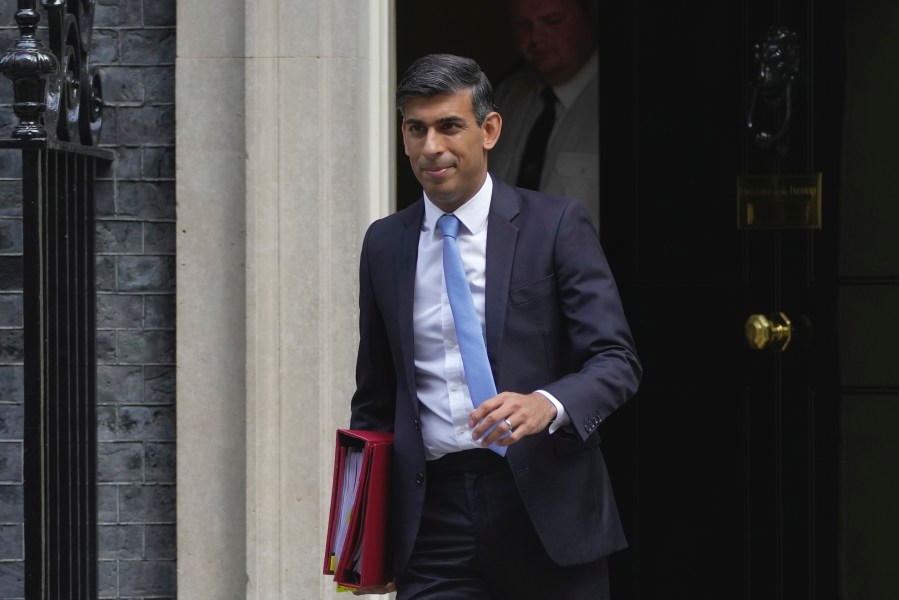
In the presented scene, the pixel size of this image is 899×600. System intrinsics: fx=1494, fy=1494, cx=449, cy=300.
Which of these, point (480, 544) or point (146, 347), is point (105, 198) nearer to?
point (146, 347)

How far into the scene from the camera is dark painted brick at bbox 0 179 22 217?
4840mm

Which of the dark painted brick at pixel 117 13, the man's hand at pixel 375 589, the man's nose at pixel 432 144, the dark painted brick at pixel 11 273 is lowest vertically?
the man's hand at pixel 375 589

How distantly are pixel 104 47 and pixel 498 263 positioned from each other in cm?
218

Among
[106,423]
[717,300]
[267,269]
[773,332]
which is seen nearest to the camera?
[267,269]

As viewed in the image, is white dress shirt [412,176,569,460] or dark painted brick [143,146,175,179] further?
dark painted brick [143,146,175,179]

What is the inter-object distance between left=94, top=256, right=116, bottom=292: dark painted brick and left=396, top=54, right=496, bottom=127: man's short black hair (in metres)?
1.93

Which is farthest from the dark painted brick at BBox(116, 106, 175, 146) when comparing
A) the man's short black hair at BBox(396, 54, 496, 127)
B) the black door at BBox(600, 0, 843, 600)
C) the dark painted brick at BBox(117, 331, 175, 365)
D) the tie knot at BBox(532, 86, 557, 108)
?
the tie knot at BBox(532, 86, 557, 108)

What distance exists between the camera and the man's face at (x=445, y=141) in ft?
10.1

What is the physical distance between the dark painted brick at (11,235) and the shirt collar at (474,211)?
81.6 inches

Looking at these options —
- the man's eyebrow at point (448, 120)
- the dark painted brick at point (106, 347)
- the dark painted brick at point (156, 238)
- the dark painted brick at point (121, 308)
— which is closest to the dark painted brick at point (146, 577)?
the dark painted brick at point (106, 347)

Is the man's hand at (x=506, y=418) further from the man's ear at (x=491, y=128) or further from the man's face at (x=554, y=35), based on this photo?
the man's face at (x=554, y=35)

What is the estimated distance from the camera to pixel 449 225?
3197 mm

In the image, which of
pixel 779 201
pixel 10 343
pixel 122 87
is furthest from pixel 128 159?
pixel 779 201

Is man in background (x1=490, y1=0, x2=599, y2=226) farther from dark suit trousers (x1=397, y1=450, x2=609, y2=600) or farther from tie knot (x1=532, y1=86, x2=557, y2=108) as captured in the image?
dark suit trousers (x1=397, y1=450, x2=609, y2=600)
